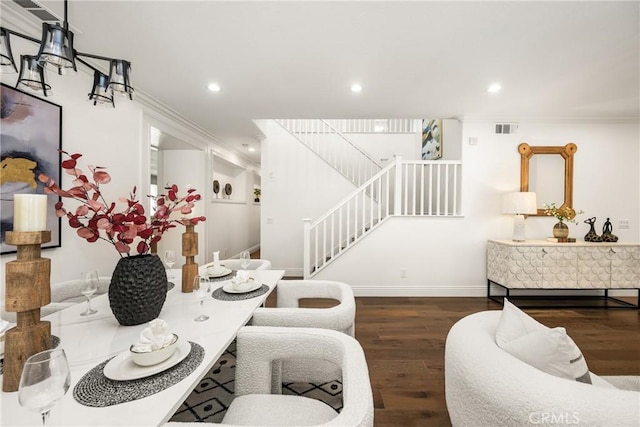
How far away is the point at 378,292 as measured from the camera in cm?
379

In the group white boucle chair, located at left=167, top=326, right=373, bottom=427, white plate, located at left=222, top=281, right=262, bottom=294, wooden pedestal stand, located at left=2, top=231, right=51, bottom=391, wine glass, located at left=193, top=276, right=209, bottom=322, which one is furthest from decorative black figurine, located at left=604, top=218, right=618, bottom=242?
wooden pedestal stand, located at left=2, top=231, right=51, bottom=391

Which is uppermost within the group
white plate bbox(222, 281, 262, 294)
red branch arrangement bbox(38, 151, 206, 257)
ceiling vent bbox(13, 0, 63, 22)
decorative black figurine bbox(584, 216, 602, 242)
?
ceiling vent bbox(13, 0, 63, 22)

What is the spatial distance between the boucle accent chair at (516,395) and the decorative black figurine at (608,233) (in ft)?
11.1

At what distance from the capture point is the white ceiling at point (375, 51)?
1.75m

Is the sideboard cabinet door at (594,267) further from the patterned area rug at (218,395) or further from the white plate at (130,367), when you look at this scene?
the white plate at (130,367)

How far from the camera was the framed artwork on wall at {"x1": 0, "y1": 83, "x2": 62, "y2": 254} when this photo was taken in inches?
68.0

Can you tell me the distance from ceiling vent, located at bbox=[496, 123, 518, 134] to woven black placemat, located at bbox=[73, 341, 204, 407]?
14.3ft

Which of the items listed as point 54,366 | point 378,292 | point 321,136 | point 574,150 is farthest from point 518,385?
point 321,136

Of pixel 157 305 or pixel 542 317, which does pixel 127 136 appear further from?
pixel 542 317

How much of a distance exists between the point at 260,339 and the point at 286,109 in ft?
9.81

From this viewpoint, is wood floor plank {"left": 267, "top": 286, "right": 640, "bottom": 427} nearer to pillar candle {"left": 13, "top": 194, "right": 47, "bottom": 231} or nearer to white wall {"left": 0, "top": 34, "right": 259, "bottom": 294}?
pillar candle {"left": 13, "top": 194, "right": 47, "bottom": 231}

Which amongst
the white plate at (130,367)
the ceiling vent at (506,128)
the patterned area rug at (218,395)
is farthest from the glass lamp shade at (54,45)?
the ceiling vent at (506,128)

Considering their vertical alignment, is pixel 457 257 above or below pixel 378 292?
above

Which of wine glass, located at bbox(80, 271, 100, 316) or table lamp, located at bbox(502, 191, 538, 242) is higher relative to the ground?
table lamp, located at bbox(502, 191, 538, 242)
